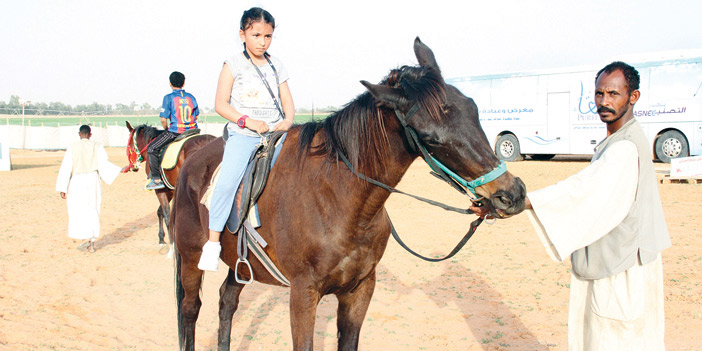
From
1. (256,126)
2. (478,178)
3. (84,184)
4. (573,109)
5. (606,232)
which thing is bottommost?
(84,184)

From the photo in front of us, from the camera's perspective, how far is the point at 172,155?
320 inches

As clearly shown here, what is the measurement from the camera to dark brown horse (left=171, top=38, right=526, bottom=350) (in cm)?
242

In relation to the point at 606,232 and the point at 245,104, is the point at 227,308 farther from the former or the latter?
the point at 606,232

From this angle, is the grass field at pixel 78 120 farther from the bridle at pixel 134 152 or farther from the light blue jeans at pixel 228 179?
the light blue jeans at pixel 228 179

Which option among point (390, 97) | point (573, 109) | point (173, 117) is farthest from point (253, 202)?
point (573, 109)

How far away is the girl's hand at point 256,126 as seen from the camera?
3.30 m

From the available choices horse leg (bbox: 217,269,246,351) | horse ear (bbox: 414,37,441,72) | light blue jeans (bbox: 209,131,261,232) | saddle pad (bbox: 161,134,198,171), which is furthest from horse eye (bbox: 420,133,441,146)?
saddle pad (bbox: 161,134,198,171)

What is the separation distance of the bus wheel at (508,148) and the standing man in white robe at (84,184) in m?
17.8

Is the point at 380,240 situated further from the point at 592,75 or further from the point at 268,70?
the point at 592,75

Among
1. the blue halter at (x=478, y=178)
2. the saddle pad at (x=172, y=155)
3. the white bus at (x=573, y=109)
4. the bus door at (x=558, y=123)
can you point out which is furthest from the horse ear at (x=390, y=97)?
the bus door at (x=558, y=123)

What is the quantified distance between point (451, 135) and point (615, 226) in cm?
91

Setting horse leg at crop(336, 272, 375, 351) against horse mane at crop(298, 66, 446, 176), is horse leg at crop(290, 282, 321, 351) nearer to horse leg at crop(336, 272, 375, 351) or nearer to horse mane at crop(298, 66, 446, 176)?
horse leg at crop(336, 272, 375, 351)

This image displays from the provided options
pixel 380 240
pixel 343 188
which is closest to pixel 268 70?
pixel 343 188

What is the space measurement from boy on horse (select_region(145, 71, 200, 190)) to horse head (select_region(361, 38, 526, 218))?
6916 mm
